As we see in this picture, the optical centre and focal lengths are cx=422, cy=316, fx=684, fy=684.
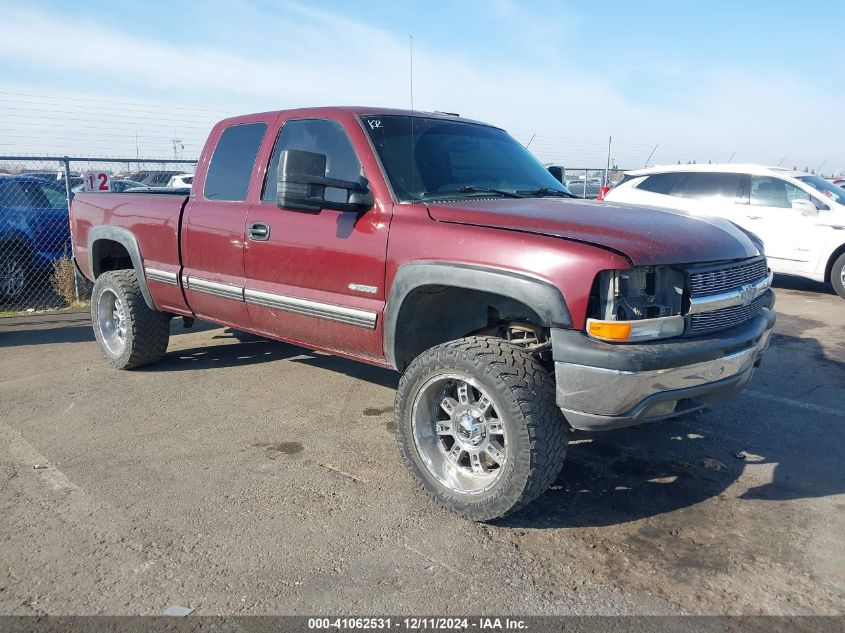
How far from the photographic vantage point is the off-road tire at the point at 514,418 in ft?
9.93

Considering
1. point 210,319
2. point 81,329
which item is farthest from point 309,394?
point 81,329

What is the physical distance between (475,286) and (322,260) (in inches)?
45.4

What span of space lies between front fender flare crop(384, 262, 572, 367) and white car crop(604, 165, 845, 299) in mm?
7032

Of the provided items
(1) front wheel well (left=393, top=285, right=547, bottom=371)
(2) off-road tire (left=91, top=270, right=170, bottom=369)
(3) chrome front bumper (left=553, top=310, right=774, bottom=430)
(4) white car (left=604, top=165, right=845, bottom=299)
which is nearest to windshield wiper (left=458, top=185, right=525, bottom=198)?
(1) front wheel well (left=393, top=285, right=547, bottom=371)

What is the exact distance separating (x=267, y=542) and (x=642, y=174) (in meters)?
9.34

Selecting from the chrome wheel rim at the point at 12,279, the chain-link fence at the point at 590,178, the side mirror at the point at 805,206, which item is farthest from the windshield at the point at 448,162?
the chain-link fence at the point at 590,178

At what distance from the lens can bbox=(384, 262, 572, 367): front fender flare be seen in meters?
2.94

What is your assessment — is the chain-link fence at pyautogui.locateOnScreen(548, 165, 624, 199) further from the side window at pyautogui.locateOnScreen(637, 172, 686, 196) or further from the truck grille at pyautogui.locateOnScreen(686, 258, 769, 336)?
the truck grille at pyautogui.locateOnScreen(686, 258, 769, 336)

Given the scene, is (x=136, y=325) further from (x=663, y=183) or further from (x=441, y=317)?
(x=663, y=183)

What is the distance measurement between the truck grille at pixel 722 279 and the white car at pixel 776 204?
6.32 m

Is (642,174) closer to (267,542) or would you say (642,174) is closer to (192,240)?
(192,240)

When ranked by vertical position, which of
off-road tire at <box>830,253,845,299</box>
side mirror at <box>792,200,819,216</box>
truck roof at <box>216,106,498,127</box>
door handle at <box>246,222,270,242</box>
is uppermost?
truck roof at <box>216,106,498,127</box>

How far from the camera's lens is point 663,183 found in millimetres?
10453

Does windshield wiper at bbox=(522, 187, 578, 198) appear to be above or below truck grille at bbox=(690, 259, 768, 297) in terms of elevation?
above
